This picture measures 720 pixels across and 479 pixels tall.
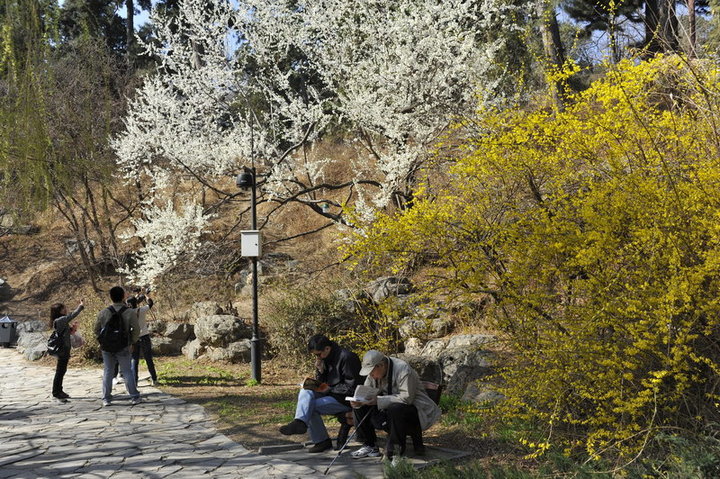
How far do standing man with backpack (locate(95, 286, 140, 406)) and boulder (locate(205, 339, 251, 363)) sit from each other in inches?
165

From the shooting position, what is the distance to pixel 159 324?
49.3ft

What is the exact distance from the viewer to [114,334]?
846cm

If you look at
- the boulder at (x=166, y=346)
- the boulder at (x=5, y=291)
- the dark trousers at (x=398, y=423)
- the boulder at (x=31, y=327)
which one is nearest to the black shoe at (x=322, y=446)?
the dark trousers at (x=398, y=423)

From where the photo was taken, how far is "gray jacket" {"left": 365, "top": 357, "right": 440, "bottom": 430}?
5547 mm

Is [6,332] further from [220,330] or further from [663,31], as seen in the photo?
[663,31]

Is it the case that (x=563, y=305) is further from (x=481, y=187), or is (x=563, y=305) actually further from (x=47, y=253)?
(x=47, y=253)

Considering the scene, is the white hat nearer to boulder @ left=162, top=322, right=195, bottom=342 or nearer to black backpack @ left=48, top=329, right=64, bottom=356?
black backpack @ left=48, top=329, right=64, bottom=356

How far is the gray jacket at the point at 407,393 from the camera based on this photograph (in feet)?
18.2

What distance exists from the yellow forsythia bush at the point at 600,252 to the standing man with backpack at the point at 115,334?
12.6ft

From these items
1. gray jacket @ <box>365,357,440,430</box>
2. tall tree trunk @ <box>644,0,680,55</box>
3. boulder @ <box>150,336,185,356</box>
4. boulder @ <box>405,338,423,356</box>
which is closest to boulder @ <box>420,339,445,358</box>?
boulder @ <box>405,338,423,356</box>

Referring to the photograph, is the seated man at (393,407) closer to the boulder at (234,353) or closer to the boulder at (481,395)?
the boulder at (481,395)

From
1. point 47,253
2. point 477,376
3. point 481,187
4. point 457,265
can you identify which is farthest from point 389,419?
point 47,253

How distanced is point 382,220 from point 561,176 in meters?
1.81

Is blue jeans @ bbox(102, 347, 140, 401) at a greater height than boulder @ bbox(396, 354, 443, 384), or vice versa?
blue jeans @ bbox(102, 347, 140, 401)
